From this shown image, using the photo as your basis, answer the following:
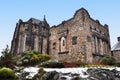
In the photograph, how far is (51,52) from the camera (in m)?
37.4

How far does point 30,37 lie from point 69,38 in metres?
9.40

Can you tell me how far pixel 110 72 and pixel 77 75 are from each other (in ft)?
13.5

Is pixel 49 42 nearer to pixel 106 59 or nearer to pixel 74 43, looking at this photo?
pixel 74 43

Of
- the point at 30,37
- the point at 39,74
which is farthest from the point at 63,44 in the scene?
the point at 39,74

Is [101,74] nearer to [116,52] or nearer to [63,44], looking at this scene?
[63,44]

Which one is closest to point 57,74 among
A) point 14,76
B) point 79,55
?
point 14,76

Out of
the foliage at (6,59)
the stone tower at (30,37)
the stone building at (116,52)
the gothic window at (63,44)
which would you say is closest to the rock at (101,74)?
the foliage at (6,59)

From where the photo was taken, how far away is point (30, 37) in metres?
37.9

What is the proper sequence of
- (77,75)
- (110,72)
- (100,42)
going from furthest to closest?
(100,42) → (110,72) → (77,75)

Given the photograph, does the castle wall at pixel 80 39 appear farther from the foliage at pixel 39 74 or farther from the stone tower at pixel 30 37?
the foliage at pixel 39 74

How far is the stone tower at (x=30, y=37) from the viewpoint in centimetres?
3781

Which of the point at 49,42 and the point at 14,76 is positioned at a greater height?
the point at 49,42

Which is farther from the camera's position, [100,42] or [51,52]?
[51,52]

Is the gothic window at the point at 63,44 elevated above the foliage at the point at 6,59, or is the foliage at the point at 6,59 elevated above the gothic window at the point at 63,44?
the gothic window at the point at 63,44
